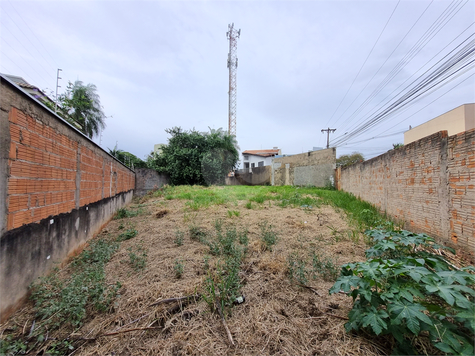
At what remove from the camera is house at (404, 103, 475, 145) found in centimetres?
1433

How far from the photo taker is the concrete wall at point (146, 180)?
37.9 feet

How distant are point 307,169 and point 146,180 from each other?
10.1 metres

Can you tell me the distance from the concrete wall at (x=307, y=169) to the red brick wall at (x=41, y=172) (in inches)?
441

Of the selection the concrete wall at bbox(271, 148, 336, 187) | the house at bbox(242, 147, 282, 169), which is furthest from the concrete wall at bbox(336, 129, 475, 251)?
the house at bbox(242, 147, 282, 169)

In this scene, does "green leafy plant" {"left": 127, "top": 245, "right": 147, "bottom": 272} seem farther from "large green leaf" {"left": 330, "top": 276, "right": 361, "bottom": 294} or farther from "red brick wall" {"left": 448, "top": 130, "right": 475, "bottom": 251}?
"red brick wall" {"left": 448, "top": 130, "right": 475, "bottom": 251}

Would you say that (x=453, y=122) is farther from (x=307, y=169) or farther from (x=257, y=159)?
(x=257, y=159)

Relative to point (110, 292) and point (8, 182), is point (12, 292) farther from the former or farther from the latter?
point (8, 182)

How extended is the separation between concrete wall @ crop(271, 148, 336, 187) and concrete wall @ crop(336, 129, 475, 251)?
6.75 metres

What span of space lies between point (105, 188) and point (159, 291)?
353cm

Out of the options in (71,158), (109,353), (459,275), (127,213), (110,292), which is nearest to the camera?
(459,275)

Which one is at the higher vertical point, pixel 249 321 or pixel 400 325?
pixel 400 325

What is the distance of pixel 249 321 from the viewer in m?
1.54

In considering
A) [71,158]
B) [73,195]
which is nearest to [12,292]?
[73,195]

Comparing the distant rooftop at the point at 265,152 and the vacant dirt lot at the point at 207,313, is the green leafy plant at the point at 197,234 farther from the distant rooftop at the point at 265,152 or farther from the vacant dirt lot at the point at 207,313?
the distant rooftop at the point at 265,152
